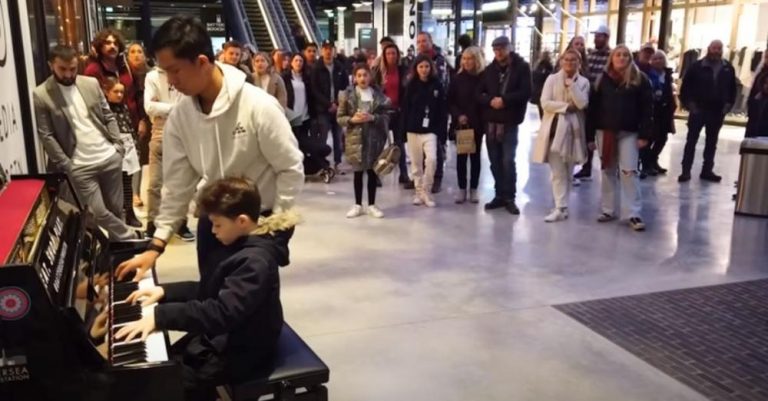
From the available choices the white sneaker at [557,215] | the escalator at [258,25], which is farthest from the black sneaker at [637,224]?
the escalator at [258,25]

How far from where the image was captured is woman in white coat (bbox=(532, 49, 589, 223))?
231 inches

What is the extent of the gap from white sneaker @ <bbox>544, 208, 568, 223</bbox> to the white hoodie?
13.3 ft

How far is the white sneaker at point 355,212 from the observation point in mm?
6367

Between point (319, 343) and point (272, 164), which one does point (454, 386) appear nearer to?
point (319, 343)

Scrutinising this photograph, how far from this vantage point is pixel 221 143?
2477 millimetres

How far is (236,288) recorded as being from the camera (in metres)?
2.10

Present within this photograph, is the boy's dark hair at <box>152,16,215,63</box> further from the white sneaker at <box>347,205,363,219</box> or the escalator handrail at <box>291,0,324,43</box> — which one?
the escalator handrail at <box>291,0,324,43</box>

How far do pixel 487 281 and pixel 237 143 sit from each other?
8.50 feet

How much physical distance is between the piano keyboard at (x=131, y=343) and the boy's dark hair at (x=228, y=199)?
35 cm

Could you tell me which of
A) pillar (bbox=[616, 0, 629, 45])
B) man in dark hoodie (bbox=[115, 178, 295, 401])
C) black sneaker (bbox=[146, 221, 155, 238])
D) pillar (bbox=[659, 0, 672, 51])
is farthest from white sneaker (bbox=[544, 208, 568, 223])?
pillar (bbox=[616, 0, 629, 45])

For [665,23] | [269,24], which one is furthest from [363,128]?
[269,24]

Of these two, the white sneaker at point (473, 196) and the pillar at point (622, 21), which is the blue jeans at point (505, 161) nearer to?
the white sneaker at point (473, 196)

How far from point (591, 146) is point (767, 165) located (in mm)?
1697

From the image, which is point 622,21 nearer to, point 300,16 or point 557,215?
point 300,16
